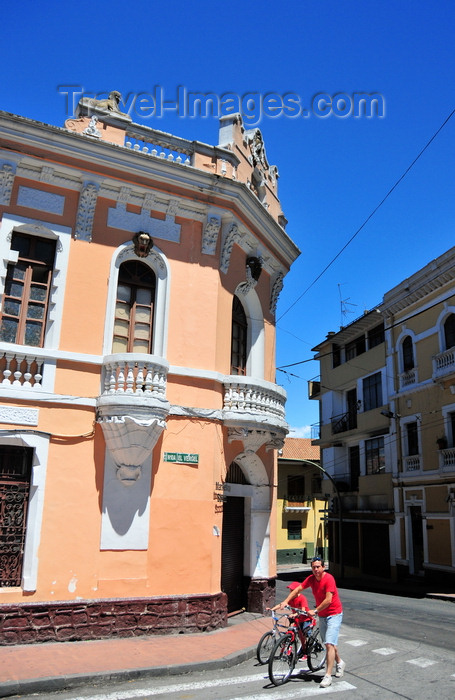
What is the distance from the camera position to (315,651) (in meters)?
8.38

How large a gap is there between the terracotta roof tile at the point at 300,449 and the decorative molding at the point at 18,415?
3293 centimetres

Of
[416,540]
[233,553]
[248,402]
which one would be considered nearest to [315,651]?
[233,553]

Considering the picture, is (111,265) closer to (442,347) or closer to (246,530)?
(246,530)

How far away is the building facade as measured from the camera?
2303cm

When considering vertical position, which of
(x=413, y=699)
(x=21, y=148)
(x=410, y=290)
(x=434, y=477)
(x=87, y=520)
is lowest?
(x=413, y=699)

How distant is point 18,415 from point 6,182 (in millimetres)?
4213

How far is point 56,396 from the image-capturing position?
10.2 metres

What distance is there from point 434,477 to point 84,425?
1718cm

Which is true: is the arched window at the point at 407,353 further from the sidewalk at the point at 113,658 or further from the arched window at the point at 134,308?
the sidewalk at the point at 113,658

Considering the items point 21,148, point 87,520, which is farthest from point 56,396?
point 21,148

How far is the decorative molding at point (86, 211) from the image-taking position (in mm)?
11016

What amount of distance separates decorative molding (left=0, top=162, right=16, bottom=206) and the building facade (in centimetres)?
1311

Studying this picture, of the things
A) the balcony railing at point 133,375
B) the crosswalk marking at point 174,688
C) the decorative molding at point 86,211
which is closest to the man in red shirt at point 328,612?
the crosswalk marking at point 174,688

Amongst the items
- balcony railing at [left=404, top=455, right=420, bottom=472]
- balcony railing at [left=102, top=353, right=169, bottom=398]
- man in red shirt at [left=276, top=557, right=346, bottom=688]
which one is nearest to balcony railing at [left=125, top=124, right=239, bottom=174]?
balcony railing at [left=102, top=353, right=169, bottom=398]
